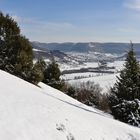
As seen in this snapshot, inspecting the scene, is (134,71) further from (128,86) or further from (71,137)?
(71,137)

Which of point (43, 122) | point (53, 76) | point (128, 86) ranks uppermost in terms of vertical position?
point (43, 122)

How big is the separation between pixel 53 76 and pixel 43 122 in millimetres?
33972

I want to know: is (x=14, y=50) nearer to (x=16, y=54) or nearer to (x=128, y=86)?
(x=16, y=54)

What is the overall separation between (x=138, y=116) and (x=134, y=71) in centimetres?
483

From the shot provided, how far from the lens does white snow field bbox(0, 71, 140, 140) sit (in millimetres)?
12969

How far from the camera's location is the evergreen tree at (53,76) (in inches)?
1863

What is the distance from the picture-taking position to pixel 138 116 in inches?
1149

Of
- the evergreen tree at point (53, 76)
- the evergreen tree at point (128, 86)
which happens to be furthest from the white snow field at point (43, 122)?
the evergreen tree at point (53, 76)

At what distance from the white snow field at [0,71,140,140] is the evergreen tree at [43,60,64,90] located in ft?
92.0

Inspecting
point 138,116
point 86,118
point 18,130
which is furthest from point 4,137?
point 138,116

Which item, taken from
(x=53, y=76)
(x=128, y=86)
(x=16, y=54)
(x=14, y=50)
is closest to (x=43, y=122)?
(x=128, y=86)

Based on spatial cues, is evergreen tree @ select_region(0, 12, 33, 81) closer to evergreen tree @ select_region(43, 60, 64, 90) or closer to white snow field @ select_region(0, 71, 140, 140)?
evergreen tree @ select_region(43, 60, 64, 90)

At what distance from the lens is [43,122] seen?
14258 mm

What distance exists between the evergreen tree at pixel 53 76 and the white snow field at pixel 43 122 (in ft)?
92.0
